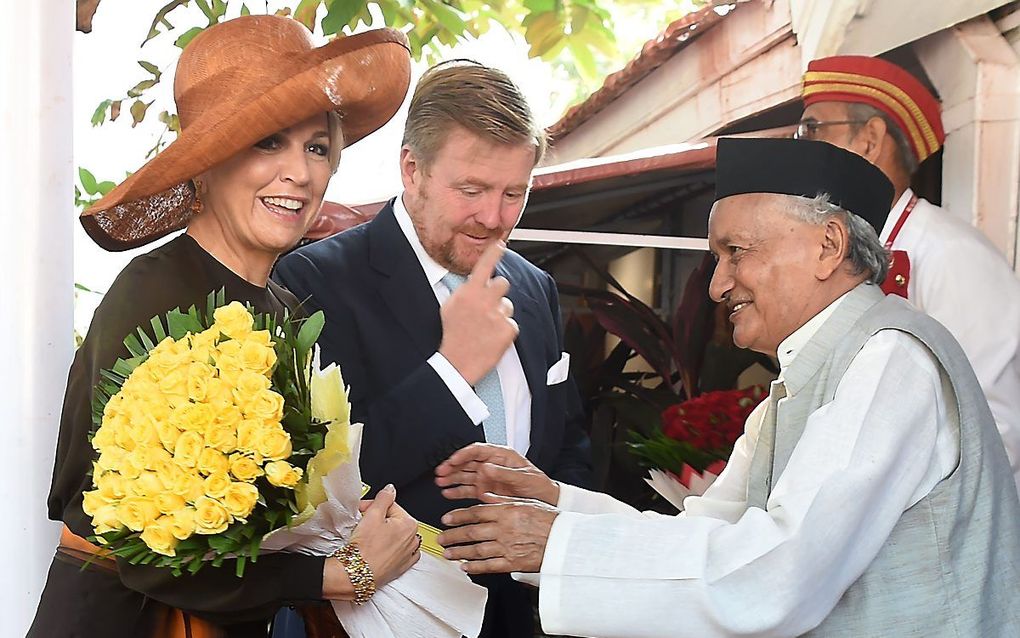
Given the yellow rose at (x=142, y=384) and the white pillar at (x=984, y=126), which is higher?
the white pillar at (x=984, y=126)

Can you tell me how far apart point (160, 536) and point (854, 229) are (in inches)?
53.4

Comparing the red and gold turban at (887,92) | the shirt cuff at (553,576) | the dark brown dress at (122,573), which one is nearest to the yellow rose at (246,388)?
the dark brown dress at (122,573)

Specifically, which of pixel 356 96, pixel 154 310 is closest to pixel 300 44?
pixel 356 96

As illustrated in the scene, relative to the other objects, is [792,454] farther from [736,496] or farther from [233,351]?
[233,351]

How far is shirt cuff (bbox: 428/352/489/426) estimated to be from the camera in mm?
2494

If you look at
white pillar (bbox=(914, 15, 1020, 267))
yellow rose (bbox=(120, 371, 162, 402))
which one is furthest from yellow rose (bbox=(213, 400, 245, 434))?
white pillar (bbox=(914, 15, 1020, 267))

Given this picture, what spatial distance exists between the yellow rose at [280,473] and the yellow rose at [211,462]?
0.21 ft

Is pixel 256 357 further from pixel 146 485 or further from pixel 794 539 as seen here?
pixel 794 539

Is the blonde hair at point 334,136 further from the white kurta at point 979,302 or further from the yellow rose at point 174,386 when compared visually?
the white kurta at point 979,302

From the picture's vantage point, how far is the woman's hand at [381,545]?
196 centimetres

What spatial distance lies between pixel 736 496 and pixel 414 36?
1.96m

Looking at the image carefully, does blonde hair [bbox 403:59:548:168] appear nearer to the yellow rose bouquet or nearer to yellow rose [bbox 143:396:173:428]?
the yellow rose bouquet

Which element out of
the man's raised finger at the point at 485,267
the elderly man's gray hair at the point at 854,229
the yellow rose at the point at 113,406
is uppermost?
the man's raised finger at the point at 485,267

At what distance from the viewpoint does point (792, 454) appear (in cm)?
198
